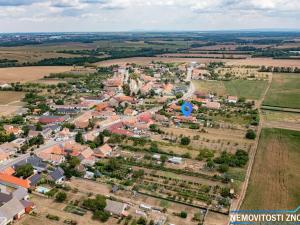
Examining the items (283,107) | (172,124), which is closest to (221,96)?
(283,107)

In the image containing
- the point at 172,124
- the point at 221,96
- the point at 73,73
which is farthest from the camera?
the point at 73,73

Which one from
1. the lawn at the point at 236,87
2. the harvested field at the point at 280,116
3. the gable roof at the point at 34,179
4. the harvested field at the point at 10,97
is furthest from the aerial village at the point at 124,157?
the lawn at the point at 236,87

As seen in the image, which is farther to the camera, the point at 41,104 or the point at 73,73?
the point at 73,73

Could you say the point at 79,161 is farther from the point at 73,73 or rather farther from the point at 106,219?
the point at 73,73

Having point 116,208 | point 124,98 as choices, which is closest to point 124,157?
point 116,208

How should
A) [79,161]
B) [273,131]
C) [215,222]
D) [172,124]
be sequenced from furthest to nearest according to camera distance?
[172,124], [273,131], [79,161], [215,222]

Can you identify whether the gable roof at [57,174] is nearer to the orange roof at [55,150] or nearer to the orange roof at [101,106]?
the orange roof at [55,150]

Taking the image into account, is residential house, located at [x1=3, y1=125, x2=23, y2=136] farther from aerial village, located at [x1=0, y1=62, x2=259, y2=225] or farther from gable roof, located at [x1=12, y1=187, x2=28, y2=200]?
gable roof, located at [x1=12, y1=187, x2=28, y2=200]
